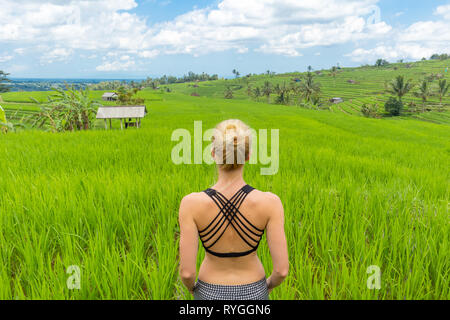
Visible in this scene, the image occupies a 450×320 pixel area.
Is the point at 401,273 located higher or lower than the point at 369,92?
lower

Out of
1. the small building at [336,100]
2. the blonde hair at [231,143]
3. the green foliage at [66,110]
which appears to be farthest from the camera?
the small building at [336,100]

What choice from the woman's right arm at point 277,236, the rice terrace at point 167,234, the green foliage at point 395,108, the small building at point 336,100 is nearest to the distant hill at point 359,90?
the small building at point 336,100

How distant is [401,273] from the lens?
64.6 inches

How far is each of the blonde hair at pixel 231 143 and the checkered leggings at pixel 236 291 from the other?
586 mm

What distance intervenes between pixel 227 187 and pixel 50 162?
16.1ft

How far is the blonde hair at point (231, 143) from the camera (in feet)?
3.14

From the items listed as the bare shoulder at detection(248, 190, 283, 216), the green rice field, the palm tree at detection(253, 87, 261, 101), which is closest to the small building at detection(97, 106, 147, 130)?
the green rice field

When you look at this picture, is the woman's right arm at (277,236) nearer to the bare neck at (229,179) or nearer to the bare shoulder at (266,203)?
the bare shoulder at (266,203)

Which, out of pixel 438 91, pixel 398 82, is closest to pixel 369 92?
pixel 438 91

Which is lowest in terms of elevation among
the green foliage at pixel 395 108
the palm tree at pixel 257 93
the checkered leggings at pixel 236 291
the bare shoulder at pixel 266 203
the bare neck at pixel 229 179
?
the checkered leggings at pixel 236 291

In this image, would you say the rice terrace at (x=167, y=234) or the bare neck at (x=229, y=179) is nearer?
the bare neck at (x=229, y=179)

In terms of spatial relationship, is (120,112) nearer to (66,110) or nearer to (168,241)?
(66,110)

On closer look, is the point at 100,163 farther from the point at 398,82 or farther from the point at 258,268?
the point at 398,82

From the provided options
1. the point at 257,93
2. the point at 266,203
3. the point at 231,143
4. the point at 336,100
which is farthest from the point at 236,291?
the point at 336,100
